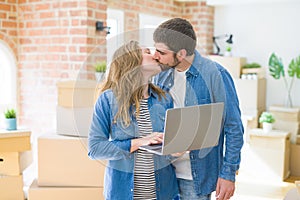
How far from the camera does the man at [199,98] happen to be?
1422mm

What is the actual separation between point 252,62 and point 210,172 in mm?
3325

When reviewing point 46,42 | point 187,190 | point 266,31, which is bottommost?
point 187,190

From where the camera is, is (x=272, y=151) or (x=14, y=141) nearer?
(x=14, y=141)

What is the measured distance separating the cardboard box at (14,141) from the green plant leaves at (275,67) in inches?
111

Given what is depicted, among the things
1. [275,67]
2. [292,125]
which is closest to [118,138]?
[292,125]

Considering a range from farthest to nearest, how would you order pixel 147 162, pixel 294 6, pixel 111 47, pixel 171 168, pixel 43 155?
pixel 294 6 < pixel 43 155 < pixel 171 168 < pixel 147 162 < pixel 111 47

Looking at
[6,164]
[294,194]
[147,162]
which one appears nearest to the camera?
[147,162]

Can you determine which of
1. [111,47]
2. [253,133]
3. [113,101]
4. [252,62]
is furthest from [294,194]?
[252,62]

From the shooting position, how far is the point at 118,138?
4.89 feet

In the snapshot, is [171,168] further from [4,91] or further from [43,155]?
[4,91]

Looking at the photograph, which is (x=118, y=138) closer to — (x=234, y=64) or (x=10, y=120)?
(x=10, y=120)

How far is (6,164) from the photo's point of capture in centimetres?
261

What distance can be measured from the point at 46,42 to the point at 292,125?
254 cm

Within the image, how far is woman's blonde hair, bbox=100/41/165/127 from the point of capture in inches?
53.7
